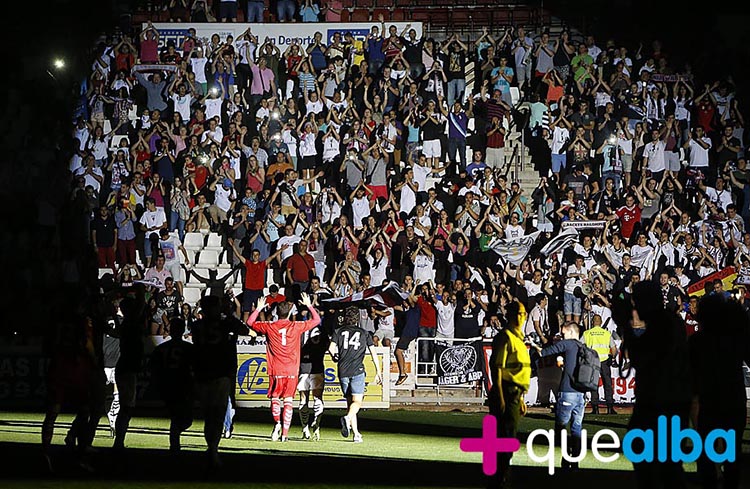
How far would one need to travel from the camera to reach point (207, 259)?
2652cm

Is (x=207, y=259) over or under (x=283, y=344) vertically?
over

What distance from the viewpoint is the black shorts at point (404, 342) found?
23.2 m

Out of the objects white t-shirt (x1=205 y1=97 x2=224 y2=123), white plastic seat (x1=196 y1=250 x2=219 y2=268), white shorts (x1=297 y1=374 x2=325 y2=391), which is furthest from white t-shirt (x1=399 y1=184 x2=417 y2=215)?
white shorts (x1=297 y1=374 x2=325 y2=391)

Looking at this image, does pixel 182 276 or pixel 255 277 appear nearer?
pixel 255 277

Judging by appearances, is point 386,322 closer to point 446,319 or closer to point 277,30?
point 446,319

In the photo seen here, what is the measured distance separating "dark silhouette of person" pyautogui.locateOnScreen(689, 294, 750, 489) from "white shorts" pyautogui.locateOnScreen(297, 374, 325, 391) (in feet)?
27.5

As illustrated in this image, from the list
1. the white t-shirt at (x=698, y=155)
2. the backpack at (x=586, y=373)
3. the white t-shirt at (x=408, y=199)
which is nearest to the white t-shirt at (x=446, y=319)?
the white t-shirt at (x=408, y=199)

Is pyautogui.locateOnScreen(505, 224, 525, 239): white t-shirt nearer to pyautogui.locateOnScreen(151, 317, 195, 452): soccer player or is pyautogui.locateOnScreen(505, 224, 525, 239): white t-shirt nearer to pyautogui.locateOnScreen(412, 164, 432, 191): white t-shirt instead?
pyautogui.locateOnScreen(412, 164, 432, 191): white t-shirt

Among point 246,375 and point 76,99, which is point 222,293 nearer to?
point 246,375

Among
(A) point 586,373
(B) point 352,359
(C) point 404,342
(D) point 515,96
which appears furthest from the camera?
(D) point 515,96

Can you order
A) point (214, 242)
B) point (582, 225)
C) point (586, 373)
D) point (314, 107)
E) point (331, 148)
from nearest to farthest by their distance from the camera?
point (586, 373) < point (582, 225) < point (214, 242) < point (331, 148) < point (314, 107)

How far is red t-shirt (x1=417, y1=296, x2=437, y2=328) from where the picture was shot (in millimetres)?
23703

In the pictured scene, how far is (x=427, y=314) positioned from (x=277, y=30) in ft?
37.3

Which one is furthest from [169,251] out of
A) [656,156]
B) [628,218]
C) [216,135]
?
[656,156]
